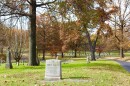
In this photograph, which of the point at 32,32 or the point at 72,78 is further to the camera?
the point at 32,32

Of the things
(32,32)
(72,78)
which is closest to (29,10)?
(32,32)

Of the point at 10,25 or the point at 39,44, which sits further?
the point at 39,44

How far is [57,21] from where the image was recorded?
33.2m

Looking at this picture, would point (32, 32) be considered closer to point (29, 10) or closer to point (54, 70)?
point (29, 10)

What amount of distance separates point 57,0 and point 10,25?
5.31 meters

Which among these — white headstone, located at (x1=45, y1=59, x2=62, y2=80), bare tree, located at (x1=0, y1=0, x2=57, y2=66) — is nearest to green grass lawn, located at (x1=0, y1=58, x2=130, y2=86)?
white headstone, located at (x1=45, y1=59, x2=62, y2=80)

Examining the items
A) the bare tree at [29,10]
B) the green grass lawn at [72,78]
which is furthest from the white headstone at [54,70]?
the bare tree at [29,10]

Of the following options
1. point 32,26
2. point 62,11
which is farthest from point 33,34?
point 62,11

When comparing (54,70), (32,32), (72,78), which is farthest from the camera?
(32,32)

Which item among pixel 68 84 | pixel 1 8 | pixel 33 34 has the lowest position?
pixel 68 84

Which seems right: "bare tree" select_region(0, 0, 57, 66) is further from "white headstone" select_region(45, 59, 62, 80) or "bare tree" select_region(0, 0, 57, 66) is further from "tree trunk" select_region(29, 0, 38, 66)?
"white headstone" select_region(45, 59, 62, 80)

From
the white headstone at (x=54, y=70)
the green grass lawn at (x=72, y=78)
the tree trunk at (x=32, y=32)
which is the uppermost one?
the tree trunk at (x=32, y=32)

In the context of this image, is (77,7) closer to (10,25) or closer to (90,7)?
(90,7)

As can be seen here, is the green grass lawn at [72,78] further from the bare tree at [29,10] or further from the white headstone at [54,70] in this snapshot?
the bare tree at [29,10]
